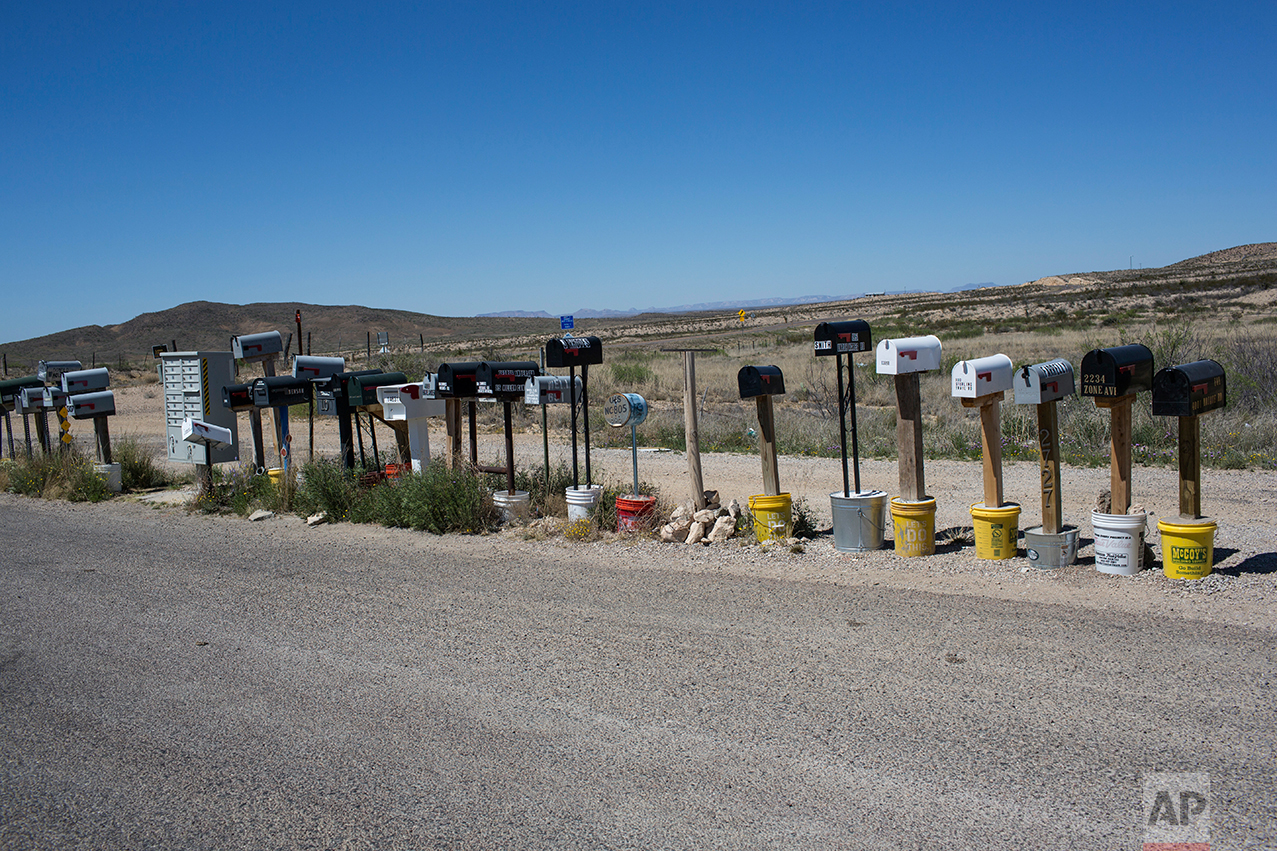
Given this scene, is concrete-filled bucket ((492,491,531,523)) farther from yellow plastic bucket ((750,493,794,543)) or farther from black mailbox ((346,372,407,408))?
yellow plastic bucket ((750,493,794,543))

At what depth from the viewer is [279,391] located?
31.9 feet

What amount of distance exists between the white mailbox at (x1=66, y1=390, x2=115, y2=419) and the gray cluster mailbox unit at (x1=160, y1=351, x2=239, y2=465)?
43.3 inches

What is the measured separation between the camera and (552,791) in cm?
344

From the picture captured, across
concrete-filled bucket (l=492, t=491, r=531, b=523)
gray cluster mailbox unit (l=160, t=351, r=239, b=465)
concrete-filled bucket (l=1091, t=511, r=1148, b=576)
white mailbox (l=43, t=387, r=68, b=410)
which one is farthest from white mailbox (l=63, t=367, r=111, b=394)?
concrete-filled bucket (l=1091, t=511, r=1148, b=576)

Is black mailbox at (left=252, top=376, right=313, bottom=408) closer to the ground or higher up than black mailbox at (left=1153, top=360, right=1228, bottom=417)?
higher up

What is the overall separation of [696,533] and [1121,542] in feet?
10.4

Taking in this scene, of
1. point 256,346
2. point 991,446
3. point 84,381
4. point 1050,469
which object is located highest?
point 256,346

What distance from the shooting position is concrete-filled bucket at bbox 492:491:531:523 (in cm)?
841

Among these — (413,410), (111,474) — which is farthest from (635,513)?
(111,474)

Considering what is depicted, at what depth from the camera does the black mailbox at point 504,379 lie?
27.2 feet

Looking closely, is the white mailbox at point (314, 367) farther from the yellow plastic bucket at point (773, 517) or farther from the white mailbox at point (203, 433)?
the yellow plastic bucket at point (773, 517)

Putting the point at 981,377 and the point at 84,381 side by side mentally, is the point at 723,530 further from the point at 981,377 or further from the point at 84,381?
the point at 84,381
